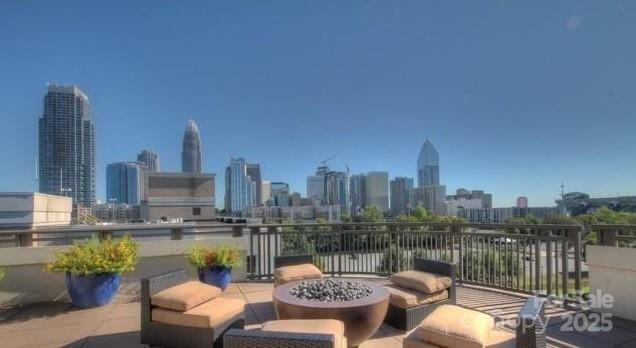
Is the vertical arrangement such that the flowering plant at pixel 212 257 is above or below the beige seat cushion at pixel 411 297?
above

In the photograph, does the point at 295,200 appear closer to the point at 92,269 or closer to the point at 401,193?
the point at 401,193

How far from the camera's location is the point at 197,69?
1084 cm

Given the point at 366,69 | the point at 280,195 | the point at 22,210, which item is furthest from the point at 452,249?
the point at 280,195

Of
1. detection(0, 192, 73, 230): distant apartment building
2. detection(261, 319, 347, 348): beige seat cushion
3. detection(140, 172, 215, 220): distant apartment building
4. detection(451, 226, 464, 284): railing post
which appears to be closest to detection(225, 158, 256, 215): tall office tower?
detection(140, 172, 215, 220): distant apartment building

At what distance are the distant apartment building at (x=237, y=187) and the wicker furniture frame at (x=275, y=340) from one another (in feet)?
214

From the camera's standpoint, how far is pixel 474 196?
6222cm

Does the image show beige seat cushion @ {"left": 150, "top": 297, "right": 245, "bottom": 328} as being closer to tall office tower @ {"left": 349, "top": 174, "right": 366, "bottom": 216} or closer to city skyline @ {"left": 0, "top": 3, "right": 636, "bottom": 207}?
city skyline @ {"left": 0, "top": 3, "right": 636, "bottom": 207}

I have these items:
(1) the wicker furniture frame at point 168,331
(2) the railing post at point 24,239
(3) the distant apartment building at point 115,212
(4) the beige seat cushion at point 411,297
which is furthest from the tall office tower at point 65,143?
(4) the beige seat cushion at point 411,297

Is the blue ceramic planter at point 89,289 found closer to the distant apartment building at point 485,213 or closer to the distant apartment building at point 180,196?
the distant apartment building at point 180,196

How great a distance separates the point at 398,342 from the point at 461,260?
2.48m

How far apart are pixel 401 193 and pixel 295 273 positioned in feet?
182

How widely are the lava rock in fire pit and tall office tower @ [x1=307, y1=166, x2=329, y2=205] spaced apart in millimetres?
52842

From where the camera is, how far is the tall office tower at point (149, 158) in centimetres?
7706

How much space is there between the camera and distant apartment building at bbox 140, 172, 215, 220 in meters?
32.4
